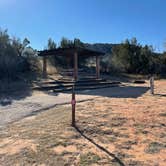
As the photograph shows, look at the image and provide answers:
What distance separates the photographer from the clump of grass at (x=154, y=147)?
12.0 feet

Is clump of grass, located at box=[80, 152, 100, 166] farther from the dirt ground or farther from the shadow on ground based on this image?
the shadow on ground

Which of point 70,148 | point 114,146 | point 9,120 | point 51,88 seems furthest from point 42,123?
point 51,88

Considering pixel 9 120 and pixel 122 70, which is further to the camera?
pixel 122 70

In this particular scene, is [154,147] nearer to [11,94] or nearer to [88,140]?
[88,140]

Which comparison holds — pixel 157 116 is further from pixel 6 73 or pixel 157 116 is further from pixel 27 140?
pixel 6 73

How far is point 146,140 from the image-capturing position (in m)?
4.14

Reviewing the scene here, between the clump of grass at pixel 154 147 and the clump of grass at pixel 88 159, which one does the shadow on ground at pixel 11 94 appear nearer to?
the clump of grass at pixel 88 159

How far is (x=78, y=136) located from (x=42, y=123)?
1.27 metres

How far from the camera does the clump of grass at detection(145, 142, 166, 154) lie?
12.0ft

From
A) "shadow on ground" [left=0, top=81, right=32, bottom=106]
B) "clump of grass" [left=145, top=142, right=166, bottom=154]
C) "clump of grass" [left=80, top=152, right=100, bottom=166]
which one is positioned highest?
"shadow on ground" [left=0, top=81, right=32, bottom=106]

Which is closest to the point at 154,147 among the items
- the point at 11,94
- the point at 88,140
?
the point at 88,140

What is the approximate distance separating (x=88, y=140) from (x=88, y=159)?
2.69ft

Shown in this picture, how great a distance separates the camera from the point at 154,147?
3820 mm

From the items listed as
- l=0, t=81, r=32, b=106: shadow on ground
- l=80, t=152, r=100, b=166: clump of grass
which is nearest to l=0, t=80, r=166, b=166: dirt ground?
l=80, t=152, r=100, b=166: clump of grass
